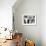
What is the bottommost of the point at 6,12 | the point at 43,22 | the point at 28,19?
the point at 43,22

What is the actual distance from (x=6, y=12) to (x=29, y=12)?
1165mm

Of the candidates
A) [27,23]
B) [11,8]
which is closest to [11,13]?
[11,8]

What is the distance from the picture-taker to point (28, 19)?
505 cm

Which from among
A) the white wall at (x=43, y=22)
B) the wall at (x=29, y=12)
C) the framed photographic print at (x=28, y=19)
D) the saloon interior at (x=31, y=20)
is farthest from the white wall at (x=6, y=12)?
the white wall at (x=43, y=22)

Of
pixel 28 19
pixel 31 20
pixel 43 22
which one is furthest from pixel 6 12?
pixel 43 22

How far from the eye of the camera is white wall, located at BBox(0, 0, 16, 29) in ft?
14.3

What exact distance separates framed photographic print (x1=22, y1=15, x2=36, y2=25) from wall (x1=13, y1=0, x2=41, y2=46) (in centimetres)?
14

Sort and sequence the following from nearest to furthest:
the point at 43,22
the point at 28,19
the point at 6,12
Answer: the point at 6,12 → the point at 43,22 → the point at 28,19

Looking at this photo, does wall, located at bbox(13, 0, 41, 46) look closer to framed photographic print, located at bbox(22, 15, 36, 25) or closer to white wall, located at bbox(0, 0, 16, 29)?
framed photographic print, located at bbox(22, 15, 36, 25)

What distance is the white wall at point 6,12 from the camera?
437 centimetres

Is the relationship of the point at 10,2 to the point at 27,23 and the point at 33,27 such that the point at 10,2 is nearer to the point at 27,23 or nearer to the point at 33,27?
the point at 27,23

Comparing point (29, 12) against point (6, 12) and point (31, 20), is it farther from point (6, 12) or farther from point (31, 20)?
point (6, 12)

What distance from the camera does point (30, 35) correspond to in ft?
16.9

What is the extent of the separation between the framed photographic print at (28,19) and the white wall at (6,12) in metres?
0.84
